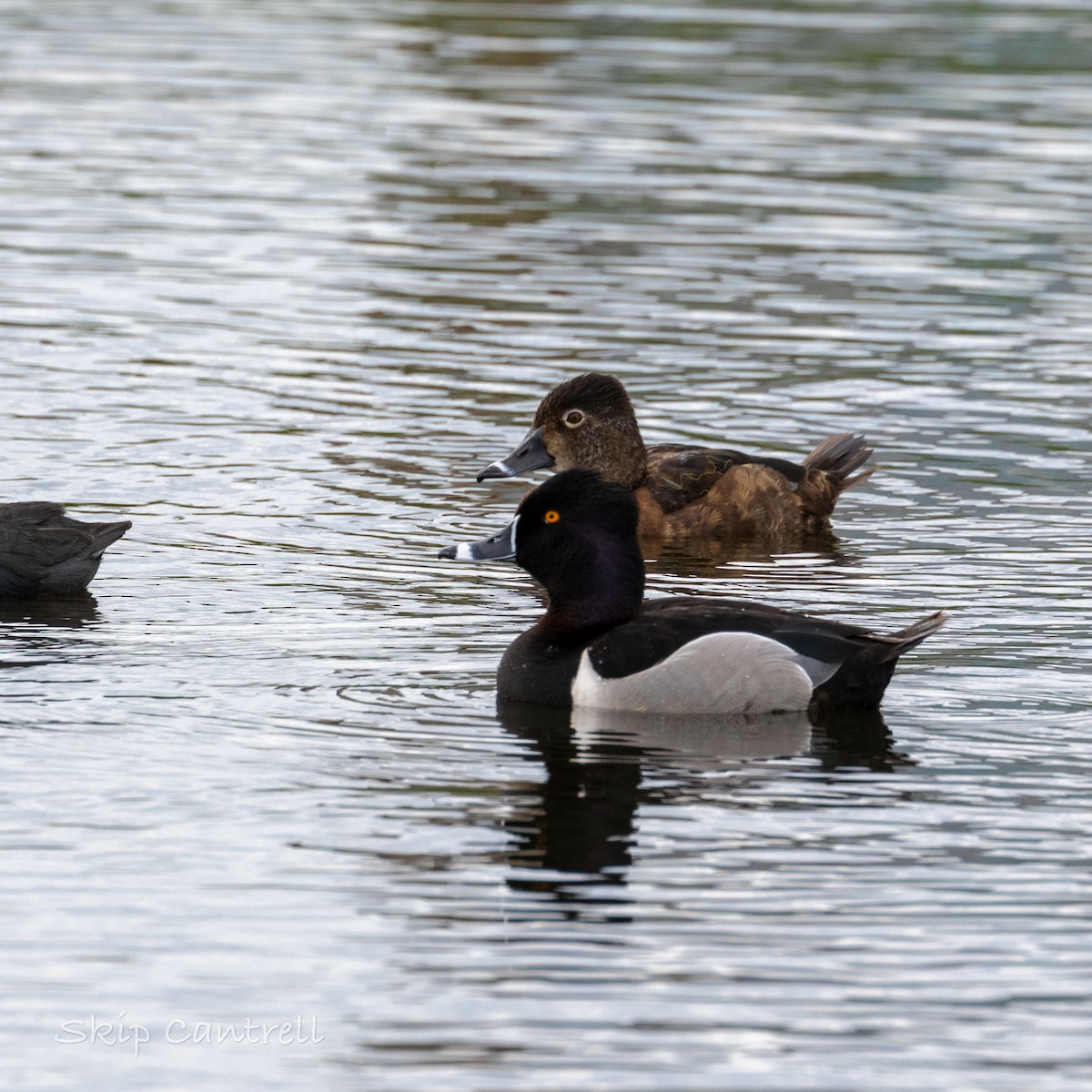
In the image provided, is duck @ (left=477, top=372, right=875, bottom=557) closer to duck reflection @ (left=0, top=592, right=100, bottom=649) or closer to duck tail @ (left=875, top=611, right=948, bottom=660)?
duck reflection @ (left=0, top=592, right=100, bottom=649)

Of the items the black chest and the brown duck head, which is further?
the brown duck head

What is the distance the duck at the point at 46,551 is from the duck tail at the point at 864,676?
3995 millimetres

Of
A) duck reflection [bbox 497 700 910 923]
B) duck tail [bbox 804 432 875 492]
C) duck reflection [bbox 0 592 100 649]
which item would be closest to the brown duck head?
duck tail [bbox 804 432 875 492]

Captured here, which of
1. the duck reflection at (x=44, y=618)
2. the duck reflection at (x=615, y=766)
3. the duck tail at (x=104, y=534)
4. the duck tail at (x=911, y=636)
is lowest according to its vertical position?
the duck reflection at (x=615, y=766)

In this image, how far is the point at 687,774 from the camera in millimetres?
8703

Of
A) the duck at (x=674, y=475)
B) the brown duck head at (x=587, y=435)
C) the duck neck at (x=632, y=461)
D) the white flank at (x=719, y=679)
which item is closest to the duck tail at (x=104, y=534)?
the duck at (x=674, y=475)

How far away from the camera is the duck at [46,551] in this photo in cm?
1126

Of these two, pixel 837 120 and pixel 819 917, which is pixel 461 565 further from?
pixel 837 120

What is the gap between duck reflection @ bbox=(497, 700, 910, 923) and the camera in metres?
7.67

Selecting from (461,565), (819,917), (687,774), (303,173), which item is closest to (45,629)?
(461,565)

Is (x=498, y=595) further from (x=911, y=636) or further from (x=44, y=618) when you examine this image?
(x=911, y=636)

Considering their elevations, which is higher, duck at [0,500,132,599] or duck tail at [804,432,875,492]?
duck tail at [804,432,875,492]

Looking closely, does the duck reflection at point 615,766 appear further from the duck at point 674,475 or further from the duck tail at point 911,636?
the duck at point 674,475

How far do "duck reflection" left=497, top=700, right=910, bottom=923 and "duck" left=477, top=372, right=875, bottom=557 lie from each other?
12.1ft
